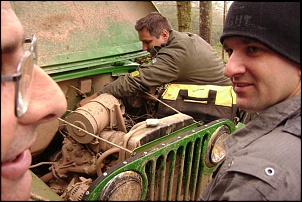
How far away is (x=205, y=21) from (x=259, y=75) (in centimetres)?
648

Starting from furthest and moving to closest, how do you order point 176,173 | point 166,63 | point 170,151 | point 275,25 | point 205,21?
point 205,21
point 166,63
point 176,173
point 170,151
point 275,25

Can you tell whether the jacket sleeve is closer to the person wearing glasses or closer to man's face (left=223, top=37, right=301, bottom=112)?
man's face (left=223, top=37, right=301, bottom=112)

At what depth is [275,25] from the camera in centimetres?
130

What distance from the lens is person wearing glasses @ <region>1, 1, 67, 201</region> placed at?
104 cm

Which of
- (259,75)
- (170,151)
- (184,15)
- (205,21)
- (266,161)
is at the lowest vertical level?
(205,21)

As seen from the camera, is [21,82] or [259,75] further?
[259,75]

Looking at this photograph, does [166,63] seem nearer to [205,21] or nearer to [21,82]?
[21,82]

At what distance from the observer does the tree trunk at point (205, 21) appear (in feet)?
24.9

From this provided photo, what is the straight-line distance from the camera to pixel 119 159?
8.32ft

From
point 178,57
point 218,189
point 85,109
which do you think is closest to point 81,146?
point 85,109

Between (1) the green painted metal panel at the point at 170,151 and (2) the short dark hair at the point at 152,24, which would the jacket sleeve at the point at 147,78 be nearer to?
(2) the short dark hair at the point at 152,24

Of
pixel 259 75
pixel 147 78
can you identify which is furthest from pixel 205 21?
pixel 259 75

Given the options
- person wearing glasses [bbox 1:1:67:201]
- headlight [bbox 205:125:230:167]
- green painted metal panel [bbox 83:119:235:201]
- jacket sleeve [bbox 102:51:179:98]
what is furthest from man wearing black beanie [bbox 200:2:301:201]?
jacket sleeve [bbox 102:51:179:98]

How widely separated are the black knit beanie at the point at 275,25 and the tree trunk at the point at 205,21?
635cm
